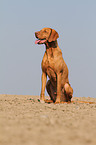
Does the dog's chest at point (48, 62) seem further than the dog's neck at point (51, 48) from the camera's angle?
No

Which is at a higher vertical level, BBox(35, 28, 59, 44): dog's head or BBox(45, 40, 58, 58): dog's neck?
BBox(35, 28, 59, 44): dog's head

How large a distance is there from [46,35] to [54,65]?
46.8 inches

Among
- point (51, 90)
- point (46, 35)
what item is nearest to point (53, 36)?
point (46, 35)

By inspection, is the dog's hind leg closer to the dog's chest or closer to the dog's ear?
the dog's chest

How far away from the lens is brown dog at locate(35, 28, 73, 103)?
9477mm

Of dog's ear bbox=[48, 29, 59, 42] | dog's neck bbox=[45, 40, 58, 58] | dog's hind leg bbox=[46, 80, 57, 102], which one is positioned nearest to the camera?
dog's ear bbox=[48, 29, 59, 42]

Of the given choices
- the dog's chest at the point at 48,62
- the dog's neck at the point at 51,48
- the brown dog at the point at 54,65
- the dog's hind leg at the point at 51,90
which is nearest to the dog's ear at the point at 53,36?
the brown dog at the point at 54,65

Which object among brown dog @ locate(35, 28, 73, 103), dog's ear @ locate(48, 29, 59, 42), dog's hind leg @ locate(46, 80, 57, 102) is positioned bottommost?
dog's hind leg @ locate(46, 80, 57, 102)

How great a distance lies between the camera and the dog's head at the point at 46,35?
945cm

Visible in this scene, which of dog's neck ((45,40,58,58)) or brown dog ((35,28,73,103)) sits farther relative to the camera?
dog's neck ((45,40,58,58))

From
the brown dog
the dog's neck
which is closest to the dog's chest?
the brown dog

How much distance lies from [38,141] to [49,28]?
6.79m

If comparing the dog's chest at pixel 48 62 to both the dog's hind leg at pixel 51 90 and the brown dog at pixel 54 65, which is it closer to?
the brown dog at pixel 54 65

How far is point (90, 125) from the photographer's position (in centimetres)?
480
